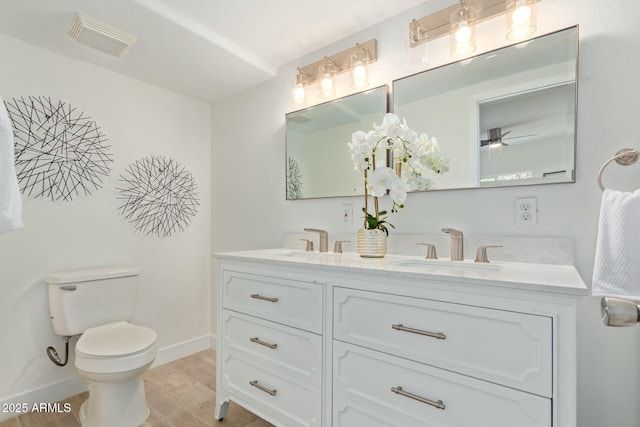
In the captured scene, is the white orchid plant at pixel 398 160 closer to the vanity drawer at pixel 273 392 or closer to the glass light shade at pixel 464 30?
the glass light shade at pixel 464 30

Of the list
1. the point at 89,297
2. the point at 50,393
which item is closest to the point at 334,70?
the point at 89,297

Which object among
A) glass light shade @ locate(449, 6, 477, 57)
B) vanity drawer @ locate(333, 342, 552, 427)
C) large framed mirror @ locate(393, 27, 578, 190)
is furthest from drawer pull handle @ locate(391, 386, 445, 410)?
glass light shade @ locate(449, 6, 477, 57)

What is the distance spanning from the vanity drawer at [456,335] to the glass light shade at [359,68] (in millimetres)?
1182

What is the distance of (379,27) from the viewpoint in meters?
1.76

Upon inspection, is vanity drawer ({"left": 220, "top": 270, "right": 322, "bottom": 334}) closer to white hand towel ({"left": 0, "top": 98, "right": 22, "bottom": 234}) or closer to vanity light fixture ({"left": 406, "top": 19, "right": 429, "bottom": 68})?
white hand towel ({"left": 0, "top": 98, "right": 22, "bottom": 234})

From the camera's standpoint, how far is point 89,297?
72.9 inches

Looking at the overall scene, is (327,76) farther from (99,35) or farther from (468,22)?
(99,35)

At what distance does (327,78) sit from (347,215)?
2.70ft

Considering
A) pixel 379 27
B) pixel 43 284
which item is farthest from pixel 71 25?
pixel 379 27

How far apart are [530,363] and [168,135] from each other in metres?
2.55

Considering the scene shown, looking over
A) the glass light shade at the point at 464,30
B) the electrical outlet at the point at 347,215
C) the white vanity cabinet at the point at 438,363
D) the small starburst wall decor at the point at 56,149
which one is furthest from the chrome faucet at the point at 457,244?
the small starburst wall decor at the point at 56,149

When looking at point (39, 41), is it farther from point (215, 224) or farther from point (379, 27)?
point (379, 27)

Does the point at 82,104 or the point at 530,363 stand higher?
the point at 82,104

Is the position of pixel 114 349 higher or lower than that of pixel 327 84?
lower
